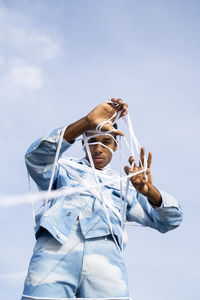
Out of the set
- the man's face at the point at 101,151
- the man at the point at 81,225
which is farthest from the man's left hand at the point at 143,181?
the man's face at the point at 101,151

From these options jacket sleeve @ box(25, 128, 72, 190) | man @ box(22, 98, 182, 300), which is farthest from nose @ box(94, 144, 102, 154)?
jacket sleeve @ box(25, 128, 72, 190)

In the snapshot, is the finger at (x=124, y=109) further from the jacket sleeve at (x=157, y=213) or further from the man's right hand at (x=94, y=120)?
the jacket sleeve at (x=157, y=213)

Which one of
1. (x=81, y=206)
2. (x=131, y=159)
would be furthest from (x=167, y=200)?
(x=81, y=206)

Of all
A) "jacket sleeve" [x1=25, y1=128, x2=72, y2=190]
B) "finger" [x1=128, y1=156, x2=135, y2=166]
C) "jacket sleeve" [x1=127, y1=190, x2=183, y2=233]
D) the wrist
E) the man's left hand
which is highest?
"jacket sleeve" [x1=25, y1=128, x2=72, y2=190]

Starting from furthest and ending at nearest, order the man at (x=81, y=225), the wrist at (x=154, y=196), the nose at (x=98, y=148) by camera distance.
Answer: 1. the nose at (x=98, y=148)
2. the wrist at (x=154, y=196)
3. the man at (x=81, y=225)

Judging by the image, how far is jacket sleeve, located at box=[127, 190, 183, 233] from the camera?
3199 millimetres

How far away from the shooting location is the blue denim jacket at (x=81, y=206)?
2.96m

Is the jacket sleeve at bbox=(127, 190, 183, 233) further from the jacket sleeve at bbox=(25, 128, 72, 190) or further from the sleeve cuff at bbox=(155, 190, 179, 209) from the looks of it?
the jacket sleeve at bbox=(25, 128, 72, 190)

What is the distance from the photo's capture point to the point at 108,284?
112 inches

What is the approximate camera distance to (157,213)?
325cm

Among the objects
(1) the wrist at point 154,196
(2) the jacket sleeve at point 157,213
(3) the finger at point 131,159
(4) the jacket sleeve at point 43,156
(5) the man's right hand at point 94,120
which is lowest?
(2) the jacket sleeve at point 157,213

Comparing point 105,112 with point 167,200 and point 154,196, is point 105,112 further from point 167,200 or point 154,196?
point 167,200

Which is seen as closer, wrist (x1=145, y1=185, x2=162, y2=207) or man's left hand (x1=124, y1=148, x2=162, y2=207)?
man's left hand (x1=124, y1=148, x2=162, y2=207)

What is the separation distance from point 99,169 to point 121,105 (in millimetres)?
728
